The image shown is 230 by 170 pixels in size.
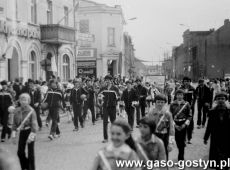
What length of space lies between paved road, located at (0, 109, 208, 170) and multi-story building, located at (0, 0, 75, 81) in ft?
31.0

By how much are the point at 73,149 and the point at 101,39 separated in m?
40.2

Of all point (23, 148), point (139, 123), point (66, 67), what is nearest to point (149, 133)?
point (139, 123)

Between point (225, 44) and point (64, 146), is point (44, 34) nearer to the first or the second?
point (64, 146)

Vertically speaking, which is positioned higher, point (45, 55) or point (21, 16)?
point (21, 16)

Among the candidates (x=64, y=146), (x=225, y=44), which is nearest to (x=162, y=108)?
(x=64, y=146)

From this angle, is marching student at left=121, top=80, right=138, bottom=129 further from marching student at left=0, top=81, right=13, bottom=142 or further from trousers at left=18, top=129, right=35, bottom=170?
trousers at left=18, top=129, right=35, bottom=170

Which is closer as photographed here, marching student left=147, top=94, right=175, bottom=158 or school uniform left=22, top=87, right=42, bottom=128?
marching student left=147, top=94, right=175, bottom=158

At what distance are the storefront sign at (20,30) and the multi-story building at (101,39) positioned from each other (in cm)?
2196

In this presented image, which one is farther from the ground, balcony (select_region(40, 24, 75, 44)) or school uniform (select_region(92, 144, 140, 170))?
balcony (select_region(40, 24, 75, 44))

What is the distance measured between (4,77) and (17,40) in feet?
8.80

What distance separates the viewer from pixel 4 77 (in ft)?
71.4

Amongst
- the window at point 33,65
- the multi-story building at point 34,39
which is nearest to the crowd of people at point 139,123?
the multi-story building at point 34,39

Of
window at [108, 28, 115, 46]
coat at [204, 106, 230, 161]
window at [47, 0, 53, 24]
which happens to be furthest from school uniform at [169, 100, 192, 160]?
window at [108, 28, 115, 46]

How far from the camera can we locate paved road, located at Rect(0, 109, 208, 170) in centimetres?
884
